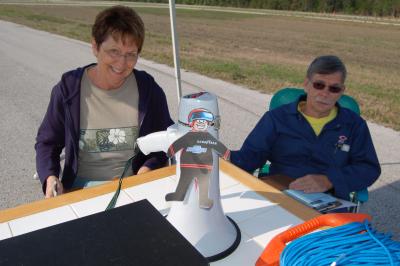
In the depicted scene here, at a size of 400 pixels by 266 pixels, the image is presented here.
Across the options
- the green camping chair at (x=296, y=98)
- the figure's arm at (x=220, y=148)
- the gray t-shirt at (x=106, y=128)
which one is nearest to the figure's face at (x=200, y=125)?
the figure's arm at (x=220, y=148)

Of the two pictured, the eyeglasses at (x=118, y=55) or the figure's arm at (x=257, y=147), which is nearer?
the eyeglasses at (x=118, y=55)

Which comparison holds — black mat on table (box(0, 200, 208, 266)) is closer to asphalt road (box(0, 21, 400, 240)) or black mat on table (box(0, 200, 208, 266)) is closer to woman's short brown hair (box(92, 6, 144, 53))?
woman's short brown hair (box(92, 6, 144, 53))

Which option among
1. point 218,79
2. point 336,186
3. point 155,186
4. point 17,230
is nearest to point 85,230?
point 17,230

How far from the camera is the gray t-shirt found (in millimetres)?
2086

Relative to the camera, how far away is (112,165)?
84.7 inches

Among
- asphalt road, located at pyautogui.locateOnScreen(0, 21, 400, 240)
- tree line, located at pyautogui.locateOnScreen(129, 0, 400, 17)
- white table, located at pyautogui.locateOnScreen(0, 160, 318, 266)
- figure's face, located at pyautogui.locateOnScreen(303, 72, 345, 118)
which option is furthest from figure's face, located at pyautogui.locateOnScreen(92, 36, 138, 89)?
tree line, located at pyautogui.locateOnScreen(129, 0, 400, 17)

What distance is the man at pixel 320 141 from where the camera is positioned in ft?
7.21

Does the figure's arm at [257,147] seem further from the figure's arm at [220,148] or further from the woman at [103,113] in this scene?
the figure's arm at [220,148]

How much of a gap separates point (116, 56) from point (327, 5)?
189ft

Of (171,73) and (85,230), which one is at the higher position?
(85,230)

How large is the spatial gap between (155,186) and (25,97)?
592 cm

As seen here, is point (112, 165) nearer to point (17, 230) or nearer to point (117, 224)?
point (17, 230)

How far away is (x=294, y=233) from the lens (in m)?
1.10

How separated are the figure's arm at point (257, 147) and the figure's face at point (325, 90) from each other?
288 millimetres
